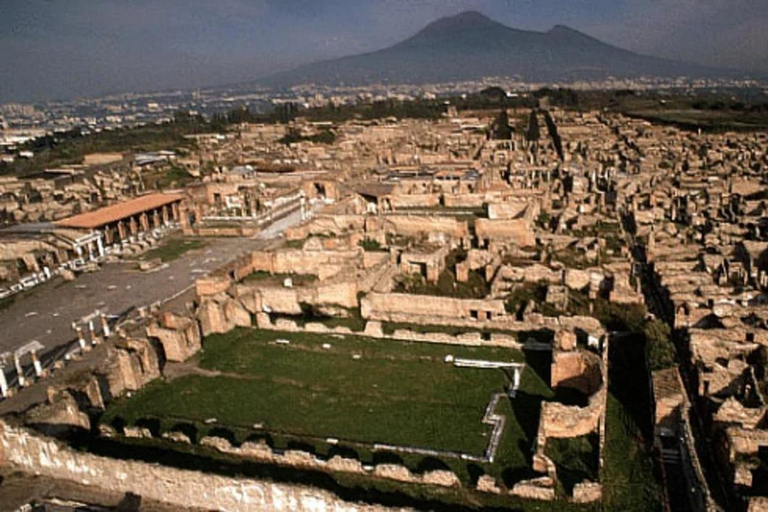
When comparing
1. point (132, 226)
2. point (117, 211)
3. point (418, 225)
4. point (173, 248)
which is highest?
point (117, 211)

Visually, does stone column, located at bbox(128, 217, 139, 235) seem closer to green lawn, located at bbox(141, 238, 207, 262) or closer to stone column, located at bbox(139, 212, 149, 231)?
stone column, located at bbox(139, 212, 149, 231)

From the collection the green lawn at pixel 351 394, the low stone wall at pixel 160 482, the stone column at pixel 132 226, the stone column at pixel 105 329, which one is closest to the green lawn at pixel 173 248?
the stone column at pixel 132 226

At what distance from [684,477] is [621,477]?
4.43 ft

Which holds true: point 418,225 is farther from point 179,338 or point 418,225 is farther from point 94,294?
point 179,338

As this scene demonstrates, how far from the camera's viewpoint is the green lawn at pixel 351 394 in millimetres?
14969

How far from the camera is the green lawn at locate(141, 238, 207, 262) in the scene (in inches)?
1308

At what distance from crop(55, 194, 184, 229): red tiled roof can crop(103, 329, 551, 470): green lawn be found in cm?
1979

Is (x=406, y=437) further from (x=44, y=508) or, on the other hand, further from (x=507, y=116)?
(x=507, y=116)

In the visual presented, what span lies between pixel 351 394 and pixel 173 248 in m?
21.4

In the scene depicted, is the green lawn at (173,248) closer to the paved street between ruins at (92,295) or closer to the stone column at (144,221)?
the paved street between ruins at (92,295)

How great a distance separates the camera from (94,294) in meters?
27.6

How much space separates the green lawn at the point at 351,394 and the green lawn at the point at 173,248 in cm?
1413

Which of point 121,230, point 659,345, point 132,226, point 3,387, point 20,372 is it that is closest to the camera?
point 659,345

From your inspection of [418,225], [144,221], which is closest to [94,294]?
[144,221]
